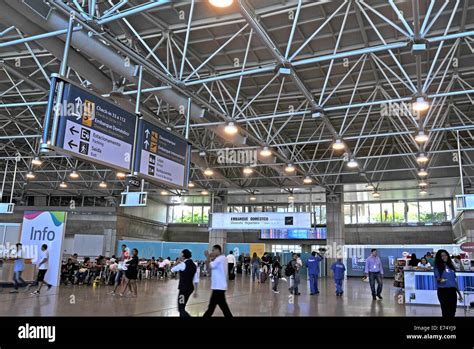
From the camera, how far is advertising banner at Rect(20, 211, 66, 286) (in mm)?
18016

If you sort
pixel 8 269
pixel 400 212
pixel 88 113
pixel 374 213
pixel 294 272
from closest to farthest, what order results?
pixel 88 113 < pixel 294 272 < pixel 8 269 < pixel 400 212 < pixel 374 213

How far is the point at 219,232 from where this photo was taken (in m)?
35.8

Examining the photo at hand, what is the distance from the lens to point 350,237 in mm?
42688

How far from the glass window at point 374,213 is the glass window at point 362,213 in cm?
33

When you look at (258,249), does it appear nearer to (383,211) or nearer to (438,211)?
(383,211)

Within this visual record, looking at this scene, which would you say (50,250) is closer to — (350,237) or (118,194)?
(118,194)

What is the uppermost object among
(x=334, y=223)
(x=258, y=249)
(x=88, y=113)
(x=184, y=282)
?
(x=334, y=223)

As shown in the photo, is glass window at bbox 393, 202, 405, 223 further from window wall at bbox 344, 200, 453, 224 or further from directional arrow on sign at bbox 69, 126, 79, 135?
directional arrow on sign at bbox 69, 126, 79, 135

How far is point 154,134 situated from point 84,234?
113 ft

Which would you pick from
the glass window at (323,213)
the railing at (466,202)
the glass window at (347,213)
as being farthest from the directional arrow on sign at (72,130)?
the glass window at (323,213)

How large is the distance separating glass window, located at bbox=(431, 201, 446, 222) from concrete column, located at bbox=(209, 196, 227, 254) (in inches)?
822

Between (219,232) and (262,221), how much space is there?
→ 10049mm

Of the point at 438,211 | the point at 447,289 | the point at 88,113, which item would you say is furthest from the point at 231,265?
the point at 438,211
